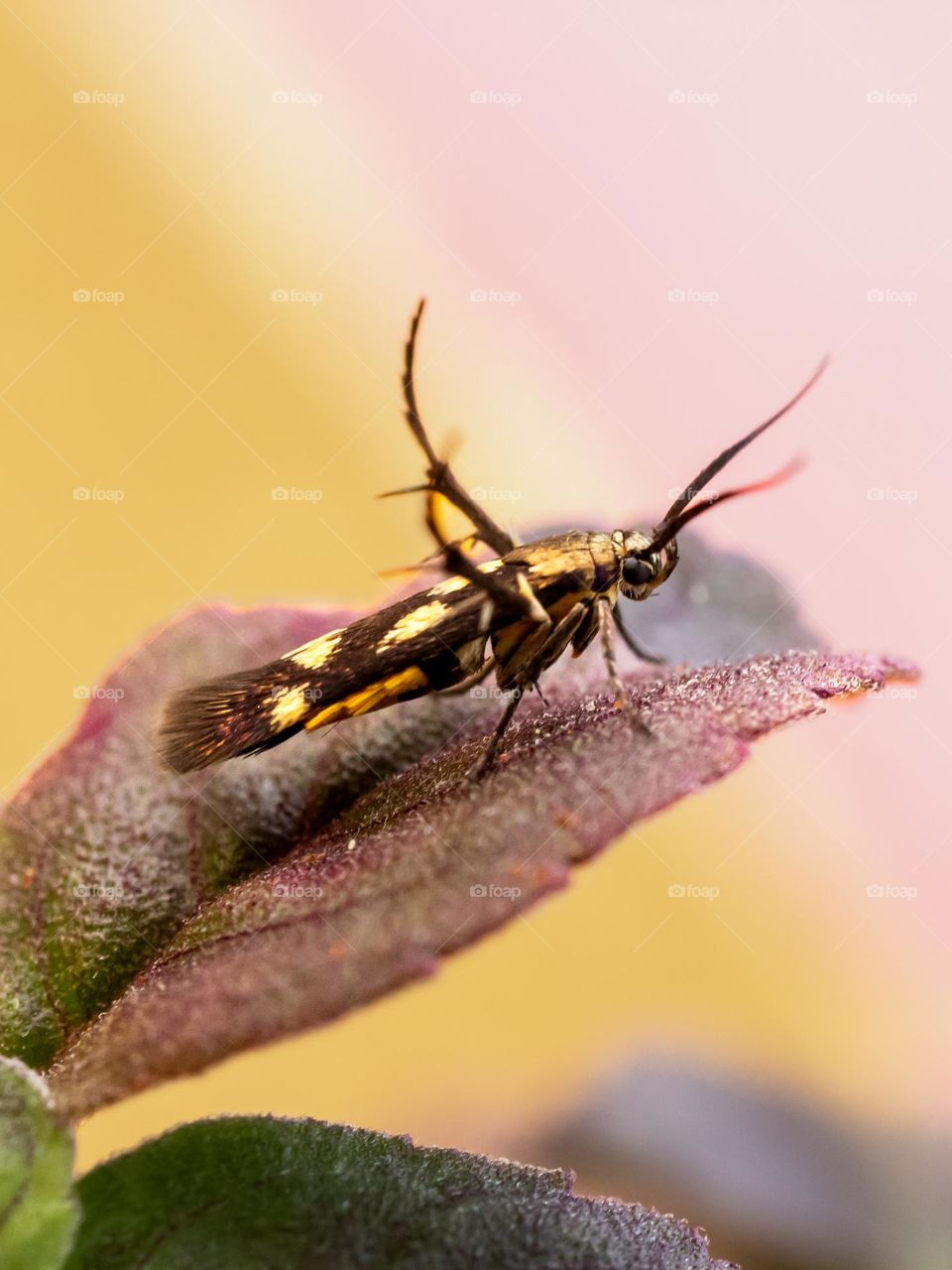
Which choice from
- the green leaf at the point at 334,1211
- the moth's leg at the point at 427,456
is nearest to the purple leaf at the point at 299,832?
the green leaf at the point at 334,1211

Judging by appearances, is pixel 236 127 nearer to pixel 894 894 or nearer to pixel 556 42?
pixel 556 42

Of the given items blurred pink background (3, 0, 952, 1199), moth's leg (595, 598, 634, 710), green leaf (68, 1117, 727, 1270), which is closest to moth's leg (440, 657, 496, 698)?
moth's leg (595, 598, 634, 710)

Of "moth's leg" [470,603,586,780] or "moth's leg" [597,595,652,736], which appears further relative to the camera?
"moth's leg" [470,603,586,780]

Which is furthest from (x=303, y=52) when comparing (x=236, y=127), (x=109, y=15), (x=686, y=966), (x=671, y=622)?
(x=686, y=966)

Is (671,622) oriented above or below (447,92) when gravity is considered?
below

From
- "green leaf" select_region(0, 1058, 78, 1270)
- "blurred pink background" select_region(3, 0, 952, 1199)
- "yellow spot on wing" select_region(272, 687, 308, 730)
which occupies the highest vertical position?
"green leaf" select_region(0, 1058, 78, 1270)

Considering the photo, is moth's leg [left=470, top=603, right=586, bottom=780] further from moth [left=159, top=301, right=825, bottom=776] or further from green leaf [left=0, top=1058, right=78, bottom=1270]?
green leaf [left=0, top=1058, right=78, bottom=1270]

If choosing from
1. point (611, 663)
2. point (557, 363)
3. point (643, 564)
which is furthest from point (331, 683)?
point (557, 363)

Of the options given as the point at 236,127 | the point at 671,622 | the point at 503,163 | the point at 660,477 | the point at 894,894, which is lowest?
the point at 894,894
